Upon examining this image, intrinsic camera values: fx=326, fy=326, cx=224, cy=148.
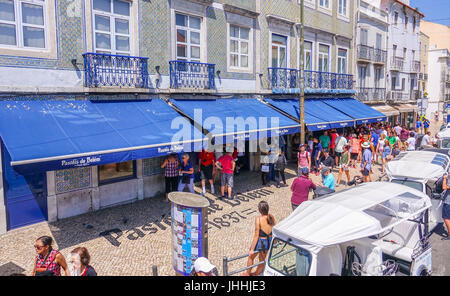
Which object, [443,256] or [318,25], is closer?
[443,256]

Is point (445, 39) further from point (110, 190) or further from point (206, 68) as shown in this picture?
point (110, 190)

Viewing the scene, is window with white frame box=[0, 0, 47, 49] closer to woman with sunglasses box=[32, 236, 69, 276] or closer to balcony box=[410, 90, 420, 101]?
woman with sunglasses box=[32, 236, 69, 276]

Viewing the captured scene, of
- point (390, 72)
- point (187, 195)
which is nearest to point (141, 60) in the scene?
point (187, 195)

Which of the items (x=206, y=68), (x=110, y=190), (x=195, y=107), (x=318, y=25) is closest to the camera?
(x=110, y=190)

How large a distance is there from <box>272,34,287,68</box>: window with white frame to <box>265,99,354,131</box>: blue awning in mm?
1898

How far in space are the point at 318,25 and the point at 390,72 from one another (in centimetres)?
1250

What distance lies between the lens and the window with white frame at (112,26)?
391 inches

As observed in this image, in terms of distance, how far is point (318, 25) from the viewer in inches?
720

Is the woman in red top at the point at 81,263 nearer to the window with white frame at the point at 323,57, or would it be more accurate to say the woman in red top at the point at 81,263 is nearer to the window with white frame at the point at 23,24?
the window with white frame at the point at 23,24

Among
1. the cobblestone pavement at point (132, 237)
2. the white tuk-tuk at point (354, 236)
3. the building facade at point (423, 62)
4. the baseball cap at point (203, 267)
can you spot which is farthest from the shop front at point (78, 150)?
the building facade at point (423, 62)

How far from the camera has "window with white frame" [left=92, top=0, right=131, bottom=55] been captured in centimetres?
993

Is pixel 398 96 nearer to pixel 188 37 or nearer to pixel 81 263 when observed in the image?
pixel 188 37

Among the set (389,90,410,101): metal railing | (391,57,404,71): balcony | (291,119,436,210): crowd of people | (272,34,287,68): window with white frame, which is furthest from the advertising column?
(391,57,404,71): balcony

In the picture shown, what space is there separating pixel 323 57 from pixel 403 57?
48.9ft
